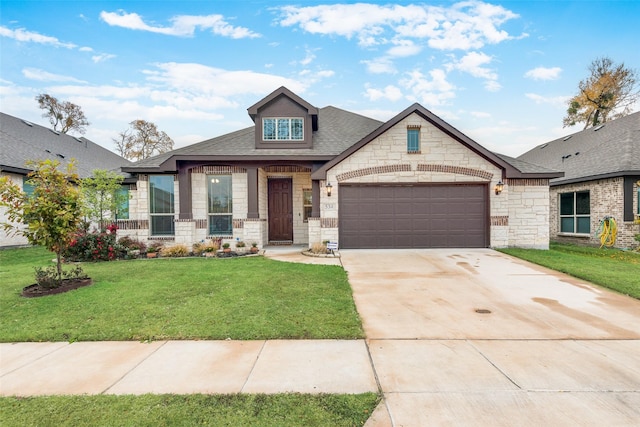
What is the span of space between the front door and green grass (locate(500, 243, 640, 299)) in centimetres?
897

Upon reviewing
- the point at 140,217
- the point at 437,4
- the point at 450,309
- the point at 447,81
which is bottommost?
the point at 450,309

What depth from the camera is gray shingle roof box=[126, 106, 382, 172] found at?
11586 millimetres

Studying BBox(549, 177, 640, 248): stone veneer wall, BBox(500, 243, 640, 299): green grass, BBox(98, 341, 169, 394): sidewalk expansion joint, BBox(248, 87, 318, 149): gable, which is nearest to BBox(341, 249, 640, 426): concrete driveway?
BBox(500, 243, 640, 299): green grass

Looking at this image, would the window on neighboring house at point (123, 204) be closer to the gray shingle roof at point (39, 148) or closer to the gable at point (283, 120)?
the gray shingle roof at point (39, 148)

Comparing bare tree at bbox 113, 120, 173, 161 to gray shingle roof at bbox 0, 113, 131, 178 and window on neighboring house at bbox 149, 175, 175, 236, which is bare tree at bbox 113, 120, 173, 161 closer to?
gray shingle roof at bbox 0, 113, 131, 178

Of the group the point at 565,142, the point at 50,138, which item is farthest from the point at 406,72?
the point at 50,138

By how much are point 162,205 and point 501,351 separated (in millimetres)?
12547

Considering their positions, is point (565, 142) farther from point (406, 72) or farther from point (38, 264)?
point (38, 264)

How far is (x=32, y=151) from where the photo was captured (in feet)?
50.5

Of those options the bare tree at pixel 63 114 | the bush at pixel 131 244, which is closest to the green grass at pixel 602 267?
the bush at pixel 131 244

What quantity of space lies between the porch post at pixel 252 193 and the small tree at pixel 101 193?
483 cm

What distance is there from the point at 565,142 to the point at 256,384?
22411 millimetres

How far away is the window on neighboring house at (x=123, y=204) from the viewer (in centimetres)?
1123

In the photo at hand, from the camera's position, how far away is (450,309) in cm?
486
